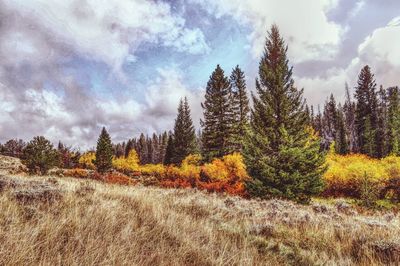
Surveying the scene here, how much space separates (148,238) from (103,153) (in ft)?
110

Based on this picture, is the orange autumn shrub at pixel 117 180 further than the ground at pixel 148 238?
Yes

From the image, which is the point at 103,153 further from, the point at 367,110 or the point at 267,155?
the point at 367,110

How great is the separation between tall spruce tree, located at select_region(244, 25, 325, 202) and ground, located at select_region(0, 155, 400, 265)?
7913 mm

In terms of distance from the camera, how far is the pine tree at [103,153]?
3566cm

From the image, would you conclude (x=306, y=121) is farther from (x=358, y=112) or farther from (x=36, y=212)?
(x=358, y=112)

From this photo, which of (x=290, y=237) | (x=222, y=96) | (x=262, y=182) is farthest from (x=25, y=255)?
(x=222, y=96)

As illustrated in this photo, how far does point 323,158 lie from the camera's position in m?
14.8

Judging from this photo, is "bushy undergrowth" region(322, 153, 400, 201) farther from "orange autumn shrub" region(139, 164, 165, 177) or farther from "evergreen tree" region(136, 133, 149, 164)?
"evergreen tree" region(136, 133, 149, 164)

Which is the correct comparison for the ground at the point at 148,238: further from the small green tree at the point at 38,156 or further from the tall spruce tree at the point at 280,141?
the small green tree at the point at 38,156

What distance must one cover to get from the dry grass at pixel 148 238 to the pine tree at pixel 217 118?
2449 cm

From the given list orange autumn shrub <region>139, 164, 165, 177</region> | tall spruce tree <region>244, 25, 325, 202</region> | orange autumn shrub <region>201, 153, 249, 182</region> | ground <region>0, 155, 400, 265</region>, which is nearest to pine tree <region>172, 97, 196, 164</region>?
orange autumn shrub <region>139, 164, 165, 177</region>


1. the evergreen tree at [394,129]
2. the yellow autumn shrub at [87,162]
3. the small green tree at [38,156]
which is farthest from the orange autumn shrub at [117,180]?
the evergreen tree at [394,129]

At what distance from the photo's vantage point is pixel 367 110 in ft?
153

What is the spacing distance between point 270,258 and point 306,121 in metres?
12.9
